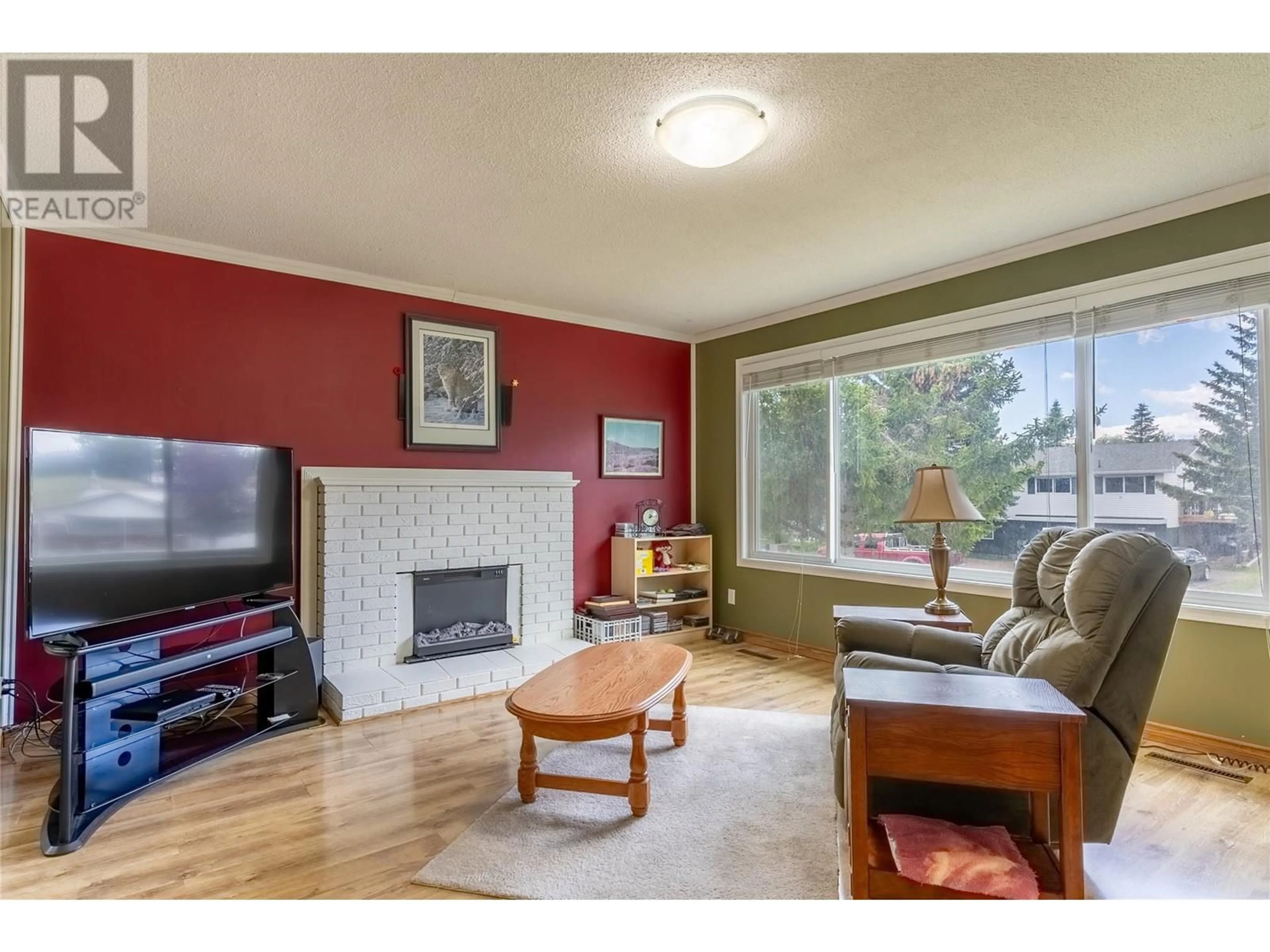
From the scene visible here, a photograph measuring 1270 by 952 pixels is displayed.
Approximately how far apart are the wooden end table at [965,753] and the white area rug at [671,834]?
0.32 m

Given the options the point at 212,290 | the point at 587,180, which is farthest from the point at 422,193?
the point at 212,290

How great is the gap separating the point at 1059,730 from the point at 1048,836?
1.44 feet

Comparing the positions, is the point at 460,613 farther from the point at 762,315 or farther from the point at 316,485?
the point at 762,315

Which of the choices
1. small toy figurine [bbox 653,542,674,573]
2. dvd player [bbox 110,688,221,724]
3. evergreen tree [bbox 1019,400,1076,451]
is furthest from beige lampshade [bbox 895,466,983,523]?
dvd player [bbox 110,688,221,724]

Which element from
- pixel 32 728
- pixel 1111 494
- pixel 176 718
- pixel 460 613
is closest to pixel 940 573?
pixel 1111 494

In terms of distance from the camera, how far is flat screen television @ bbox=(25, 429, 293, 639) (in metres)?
2.24

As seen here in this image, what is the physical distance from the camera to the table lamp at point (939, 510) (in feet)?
9.34

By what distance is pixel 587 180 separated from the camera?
2.62 metres

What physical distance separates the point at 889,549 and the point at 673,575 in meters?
1.72

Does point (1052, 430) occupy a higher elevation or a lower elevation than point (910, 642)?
higher

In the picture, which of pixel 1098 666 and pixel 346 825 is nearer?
pixel 1098 666

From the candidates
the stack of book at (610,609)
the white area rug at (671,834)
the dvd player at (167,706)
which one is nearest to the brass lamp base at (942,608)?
the white area rug at (671,834)

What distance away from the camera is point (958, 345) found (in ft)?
12.0

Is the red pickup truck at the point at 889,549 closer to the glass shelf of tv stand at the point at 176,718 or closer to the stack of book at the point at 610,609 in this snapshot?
the stack of book at the point at 610,609
